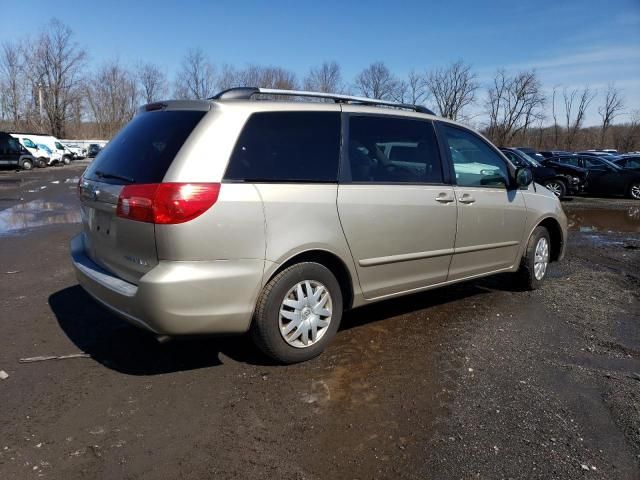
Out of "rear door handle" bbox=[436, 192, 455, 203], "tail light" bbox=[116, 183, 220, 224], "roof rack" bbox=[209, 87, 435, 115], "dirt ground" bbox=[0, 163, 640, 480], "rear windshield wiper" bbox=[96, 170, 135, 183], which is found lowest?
"dirt ground" bbox=[0, 163, 640, 480]

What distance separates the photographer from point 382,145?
4.17 m

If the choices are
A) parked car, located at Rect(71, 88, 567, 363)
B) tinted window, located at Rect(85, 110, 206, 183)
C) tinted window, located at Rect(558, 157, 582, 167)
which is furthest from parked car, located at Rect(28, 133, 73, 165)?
parked car, located at Rect(71, 88, 567, 363)

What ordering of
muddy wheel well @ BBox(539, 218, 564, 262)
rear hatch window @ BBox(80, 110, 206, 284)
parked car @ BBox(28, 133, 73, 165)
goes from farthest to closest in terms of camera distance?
parked car @ BBox(28, 133, 73, 165) → muddy wheel well @ BBox(539, 218, 564, 262) → rear hatch window @ BBox(80, 110, 206, 284)

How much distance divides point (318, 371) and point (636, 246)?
25.6 feet

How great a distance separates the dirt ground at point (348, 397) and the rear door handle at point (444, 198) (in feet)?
3.71

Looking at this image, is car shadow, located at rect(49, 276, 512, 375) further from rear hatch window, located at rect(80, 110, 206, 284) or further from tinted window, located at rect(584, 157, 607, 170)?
tinted window, located at rect(584, 157, 607, 170)

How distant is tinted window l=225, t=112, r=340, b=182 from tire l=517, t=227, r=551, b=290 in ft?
9.39

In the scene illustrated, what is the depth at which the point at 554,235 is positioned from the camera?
Result: 6.03 meters

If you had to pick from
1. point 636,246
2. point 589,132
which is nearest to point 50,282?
point 636,246

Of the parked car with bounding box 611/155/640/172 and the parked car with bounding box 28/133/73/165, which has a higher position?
Answer: the parked car with bounding box 28/133/73/165

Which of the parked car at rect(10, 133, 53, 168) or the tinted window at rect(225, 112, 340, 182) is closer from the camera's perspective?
the tinted window at rect(225, 112, 340, 182)

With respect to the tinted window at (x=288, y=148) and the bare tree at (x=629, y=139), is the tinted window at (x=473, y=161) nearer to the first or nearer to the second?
the tinted window at (x=288, y=148)

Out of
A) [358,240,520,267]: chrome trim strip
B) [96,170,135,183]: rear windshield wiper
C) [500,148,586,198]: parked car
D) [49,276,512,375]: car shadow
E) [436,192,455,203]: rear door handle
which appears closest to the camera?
[96,170,135,183]: rear windshield wiper

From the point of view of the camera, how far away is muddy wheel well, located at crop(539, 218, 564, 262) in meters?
5.83
